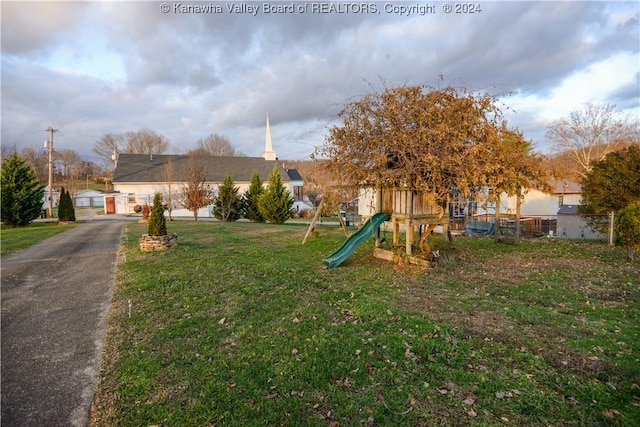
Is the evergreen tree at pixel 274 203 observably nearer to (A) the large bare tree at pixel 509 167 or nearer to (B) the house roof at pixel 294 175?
(A) the large bare tree at pixel 509 167

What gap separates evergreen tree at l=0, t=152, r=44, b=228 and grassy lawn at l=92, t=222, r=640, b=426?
18668 millimetres

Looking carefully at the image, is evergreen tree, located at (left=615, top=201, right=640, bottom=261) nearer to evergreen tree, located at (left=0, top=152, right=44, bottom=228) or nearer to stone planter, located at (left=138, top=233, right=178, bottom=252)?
stone planter, located at (left=138, top=233, right=178, bottom=252)

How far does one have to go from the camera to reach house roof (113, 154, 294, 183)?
33656mm

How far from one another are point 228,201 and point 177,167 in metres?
13.8

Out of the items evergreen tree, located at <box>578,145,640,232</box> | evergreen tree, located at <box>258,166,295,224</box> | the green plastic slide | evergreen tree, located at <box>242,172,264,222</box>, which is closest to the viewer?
the green plastic slide

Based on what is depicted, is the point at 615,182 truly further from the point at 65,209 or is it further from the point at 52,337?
the point at 65,209

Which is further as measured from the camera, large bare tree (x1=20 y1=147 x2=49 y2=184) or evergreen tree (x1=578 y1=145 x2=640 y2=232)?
large bare tree (x1=20 y1=147 x2=49 y2=184)

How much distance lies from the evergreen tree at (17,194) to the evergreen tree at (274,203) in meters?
13.8

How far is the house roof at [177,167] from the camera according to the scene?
33656 millimetres

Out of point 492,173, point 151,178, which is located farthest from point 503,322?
point 151,178

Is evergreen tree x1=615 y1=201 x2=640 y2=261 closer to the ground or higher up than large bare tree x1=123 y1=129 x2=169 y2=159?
closer to the ground

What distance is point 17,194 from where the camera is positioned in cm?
1967

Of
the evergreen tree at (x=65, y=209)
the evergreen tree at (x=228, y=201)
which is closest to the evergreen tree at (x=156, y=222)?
the evergreen tree at (x=228, y=201)

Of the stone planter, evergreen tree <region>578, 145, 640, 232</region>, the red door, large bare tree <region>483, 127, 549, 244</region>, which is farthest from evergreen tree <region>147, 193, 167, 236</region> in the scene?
the red door
